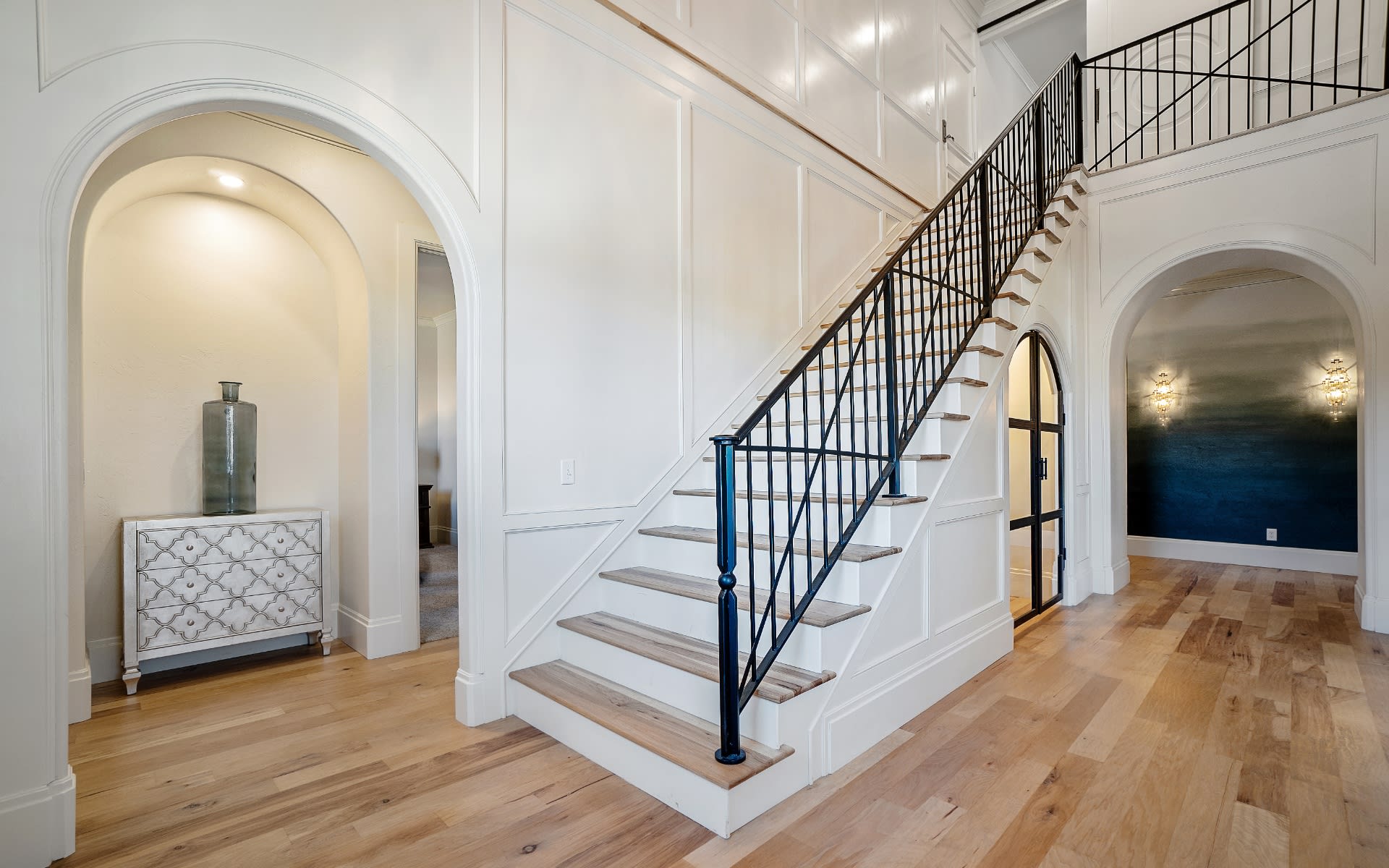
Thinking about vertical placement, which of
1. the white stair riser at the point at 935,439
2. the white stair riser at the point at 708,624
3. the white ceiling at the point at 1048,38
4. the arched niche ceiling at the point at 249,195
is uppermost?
the white ceiling at the point at 1048,38

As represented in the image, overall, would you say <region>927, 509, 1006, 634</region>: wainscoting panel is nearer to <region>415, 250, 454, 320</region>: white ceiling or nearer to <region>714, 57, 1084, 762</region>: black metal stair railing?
<region>714, 57, 1084, 762</region>: black metal stair railing

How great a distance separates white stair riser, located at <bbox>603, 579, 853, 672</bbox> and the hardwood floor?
408 mm

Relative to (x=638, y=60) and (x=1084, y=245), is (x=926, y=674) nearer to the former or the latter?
(x=638, y=60)

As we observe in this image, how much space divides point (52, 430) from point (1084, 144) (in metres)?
6.79

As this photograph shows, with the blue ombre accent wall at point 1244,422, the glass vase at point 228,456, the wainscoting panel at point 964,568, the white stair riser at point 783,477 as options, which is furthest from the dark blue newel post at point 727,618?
the blue ombre accent wall at point 1244,422

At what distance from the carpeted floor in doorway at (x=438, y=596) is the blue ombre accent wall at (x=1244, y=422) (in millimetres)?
6743

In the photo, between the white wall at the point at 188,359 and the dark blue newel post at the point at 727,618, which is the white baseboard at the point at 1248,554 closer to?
the dark blue newel post at the point at 727,618

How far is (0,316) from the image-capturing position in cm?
172

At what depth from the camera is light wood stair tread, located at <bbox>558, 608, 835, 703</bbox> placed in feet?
6.99

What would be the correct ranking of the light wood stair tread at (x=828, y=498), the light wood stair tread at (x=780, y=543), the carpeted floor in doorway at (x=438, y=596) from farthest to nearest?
the carpeted floor in doorway at (x=438, y=596) → the light wood stair tread at (x=828, y=498) → the light wood stair tread at (x=780, y=543)

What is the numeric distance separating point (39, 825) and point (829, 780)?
2.25 metres

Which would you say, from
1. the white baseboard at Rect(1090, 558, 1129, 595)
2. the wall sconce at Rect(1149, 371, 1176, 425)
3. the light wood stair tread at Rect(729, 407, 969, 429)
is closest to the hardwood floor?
the light wood stair tread at Rect(729, 407, 969, 429)

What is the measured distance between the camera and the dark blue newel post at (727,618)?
1.95 m

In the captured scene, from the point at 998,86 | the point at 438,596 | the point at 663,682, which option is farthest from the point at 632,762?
the point at 998,86
